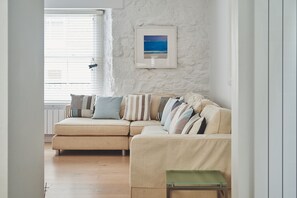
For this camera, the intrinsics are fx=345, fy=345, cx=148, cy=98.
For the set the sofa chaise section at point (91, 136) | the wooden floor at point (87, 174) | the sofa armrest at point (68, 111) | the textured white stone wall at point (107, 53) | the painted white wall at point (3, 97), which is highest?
the textured white stone wall at point (107, 53)

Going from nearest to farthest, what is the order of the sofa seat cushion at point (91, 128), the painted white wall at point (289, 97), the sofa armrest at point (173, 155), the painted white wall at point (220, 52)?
1. the painted white wall at point (289, 97)
2. the sofa armrest at point (173, 155)
3. the painted white wall at point (220, 52)
4. the sofa seat cushion at point (91, 128)

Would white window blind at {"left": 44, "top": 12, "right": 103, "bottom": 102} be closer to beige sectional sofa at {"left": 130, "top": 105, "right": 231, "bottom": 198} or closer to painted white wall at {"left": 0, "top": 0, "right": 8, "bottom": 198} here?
beige sectional sofa at {"left": 130, "top": 105, "right": 231, "bottom": 198}

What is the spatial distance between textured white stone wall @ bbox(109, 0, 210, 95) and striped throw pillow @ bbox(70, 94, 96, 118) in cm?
55

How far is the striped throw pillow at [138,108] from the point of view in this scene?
533 cm

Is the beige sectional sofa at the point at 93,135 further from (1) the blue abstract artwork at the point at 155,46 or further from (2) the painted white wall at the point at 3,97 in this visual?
(2) the painted white wall at the point at 3,97

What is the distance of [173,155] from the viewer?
105 inches

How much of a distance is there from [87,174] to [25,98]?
240 cm

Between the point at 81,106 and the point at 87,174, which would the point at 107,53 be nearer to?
the point at 81,106

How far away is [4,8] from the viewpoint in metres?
1.33

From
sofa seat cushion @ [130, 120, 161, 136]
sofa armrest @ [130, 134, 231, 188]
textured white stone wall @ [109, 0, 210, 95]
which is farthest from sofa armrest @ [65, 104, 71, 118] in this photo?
sofa armrest @ [130, 134, 231, 188]

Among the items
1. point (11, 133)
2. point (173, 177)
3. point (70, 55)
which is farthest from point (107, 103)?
point (11, 133)

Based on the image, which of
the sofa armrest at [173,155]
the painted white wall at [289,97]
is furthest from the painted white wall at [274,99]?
the sofa armrest at [173,155]

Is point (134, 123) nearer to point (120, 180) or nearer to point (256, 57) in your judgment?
point (120, 180)

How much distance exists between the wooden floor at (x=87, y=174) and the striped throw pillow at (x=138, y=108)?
1.99 feet
